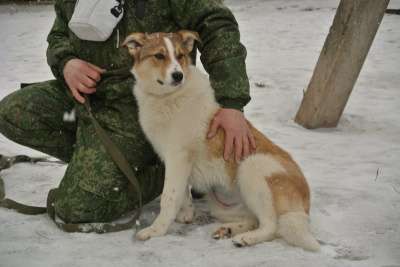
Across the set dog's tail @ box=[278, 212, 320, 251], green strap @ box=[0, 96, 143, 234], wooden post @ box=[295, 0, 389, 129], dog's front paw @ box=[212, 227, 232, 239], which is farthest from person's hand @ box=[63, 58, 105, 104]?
wooden post @ box=[295, 0, 389, 129]

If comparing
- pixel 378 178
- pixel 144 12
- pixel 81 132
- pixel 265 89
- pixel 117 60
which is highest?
pixel 144 12

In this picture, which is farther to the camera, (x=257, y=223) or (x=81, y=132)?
(x=81, y=132)

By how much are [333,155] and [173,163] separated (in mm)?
1765

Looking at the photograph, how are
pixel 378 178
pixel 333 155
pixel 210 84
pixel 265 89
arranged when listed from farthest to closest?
pixel 265 89 < pixel 333 155 < pixel 378 178 < pixel 210 84

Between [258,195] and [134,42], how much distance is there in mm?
1170

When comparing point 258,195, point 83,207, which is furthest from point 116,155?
point 258,195

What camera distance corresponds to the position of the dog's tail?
101 inches

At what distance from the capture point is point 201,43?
3.10 metres

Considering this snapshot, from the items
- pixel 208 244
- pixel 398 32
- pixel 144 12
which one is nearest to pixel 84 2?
pixel 144 12

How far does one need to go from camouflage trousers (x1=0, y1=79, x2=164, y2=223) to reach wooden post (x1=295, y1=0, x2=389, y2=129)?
80.5 inches

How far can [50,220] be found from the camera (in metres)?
3.04

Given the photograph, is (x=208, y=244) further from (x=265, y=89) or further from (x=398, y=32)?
(x=398, y=32)

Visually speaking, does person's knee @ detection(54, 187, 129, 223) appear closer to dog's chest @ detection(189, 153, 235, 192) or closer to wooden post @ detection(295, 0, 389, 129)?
→ dog's chest @ detection(189, 153, 235, 192)

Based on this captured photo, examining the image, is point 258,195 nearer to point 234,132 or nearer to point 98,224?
point 234,132
